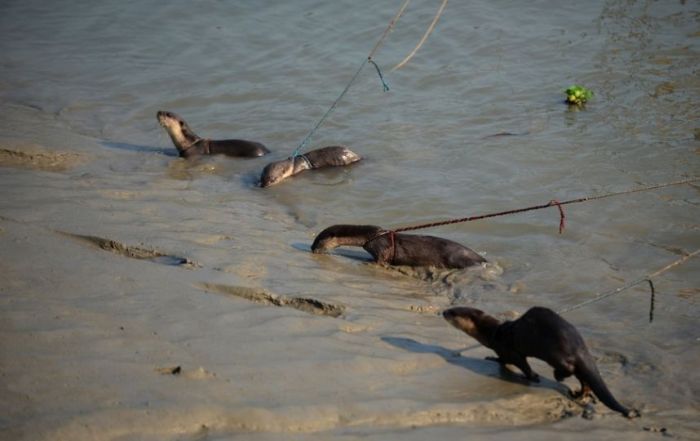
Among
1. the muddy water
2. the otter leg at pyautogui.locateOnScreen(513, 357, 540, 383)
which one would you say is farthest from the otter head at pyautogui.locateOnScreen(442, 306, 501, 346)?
the otter leg at pyautogui.locateOnScreen(513, 357, 540, 383)

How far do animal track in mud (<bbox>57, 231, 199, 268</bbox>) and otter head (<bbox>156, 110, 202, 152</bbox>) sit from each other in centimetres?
505

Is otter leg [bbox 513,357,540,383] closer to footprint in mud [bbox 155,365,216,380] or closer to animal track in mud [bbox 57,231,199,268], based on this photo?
footprint in mud [bbox 155,365,216,380]

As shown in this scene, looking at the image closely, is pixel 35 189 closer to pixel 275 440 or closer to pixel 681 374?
pixel 275 440

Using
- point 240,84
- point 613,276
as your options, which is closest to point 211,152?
point 240,84

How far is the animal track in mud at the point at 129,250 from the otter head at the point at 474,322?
90.3 inches

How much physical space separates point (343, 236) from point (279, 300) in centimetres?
212

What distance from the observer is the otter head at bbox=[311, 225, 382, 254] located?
774 centimetres

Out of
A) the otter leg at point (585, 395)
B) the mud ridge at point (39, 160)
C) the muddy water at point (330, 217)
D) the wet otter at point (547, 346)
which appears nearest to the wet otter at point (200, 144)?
the muddy water at point (330, 217)

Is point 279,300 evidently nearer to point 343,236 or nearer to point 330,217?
point 343,236

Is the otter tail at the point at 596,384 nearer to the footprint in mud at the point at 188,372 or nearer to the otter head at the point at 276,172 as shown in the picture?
the footprint in mud at the point at 188,372

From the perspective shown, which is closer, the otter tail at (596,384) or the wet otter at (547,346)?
the otter tail at (596,384)

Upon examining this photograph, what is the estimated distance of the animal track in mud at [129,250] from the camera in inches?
254

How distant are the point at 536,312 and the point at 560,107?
7710 mm

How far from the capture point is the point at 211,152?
11.4 m
